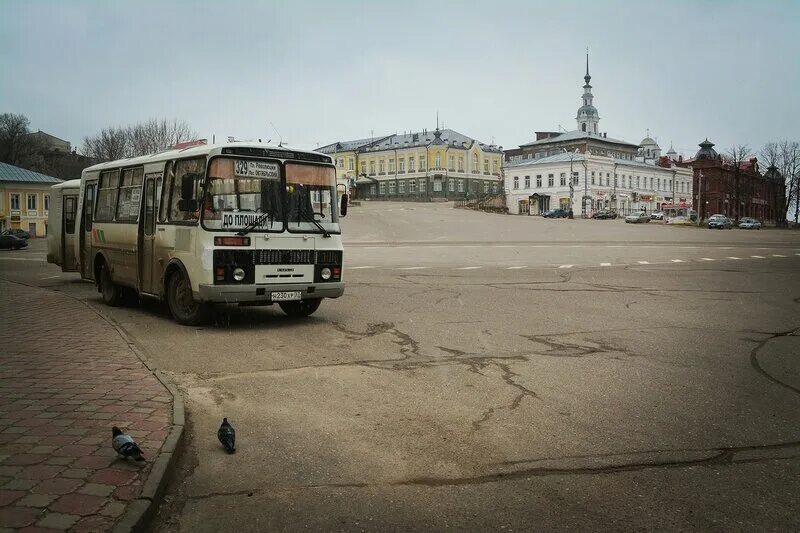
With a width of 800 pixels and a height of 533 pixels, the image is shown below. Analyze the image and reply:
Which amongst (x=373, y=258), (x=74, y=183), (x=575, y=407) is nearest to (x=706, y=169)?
(x=373, y=258)

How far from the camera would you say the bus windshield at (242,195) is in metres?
10.6

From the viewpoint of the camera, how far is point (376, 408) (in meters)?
6.35

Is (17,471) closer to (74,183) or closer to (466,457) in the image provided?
(466,457)

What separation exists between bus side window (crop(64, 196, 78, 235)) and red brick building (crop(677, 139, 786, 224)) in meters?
97.7

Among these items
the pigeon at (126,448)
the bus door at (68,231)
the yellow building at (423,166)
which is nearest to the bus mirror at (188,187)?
the pigeon at (126,448)

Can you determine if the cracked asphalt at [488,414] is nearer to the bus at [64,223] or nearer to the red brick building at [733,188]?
the bus at [64,223]

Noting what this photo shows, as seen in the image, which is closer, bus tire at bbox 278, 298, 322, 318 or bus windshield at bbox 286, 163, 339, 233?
bus windshield at bbox 286, 163, 339, 233

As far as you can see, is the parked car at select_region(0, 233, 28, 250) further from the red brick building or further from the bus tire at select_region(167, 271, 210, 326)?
the red brick building

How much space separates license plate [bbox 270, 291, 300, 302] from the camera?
1089 centimetres

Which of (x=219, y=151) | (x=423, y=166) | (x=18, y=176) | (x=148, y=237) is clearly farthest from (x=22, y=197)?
(x=219, y=151)

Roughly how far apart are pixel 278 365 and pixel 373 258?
2055 cm

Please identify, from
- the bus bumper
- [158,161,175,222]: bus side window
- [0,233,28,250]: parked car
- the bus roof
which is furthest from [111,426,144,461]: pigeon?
[0,233,28,250]: parked car

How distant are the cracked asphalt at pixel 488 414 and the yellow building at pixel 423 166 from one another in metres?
104

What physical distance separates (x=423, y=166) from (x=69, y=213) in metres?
106
